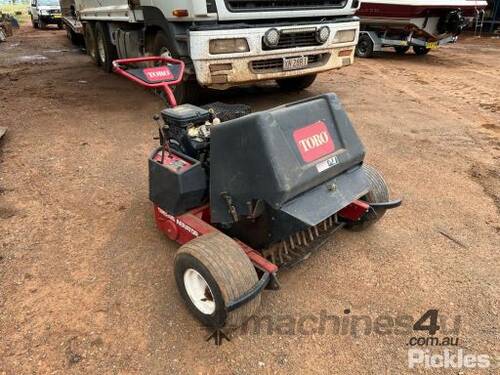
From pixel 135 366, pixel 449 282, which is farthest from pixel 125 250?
pixel 449 282

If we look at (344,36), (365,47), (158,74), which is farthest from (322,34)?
(365,47)

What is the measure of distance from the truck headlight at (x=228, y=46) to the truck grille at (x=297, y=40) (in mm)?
293

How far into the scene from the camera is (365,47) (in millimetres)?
10969

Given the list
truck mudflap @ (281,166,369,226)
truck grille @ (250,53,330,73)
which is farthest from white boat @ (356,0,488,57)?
truck mudflap @ (281,166,369,226)

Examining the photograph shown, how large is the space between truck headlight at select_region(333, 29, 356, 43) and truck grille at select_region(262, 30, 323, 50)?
344mm

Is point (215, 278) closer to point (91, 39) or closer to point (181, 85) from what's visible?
point (181, 85)

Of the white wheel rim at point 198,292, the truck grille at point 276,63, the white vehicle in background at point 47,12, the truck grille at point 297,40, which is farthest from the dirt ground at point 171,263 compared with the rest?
the white vehicle in background at point 47,12

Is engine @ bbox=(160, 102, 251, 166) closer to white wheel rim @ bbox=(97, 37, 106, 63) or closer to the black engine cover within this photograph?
the black engine cover

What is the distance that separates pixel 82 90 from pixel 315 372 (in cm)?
671

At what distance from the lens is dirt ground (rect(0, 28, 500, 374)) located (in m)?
2.13

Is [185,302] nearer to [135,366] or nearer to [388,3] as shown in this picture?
[135,366]

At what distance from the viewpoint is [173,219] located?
2701 mm

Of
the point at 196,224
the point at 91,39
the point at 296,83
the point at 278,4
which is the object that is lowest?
the point at 296,83

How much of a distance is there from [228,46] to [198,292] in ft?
10.4
